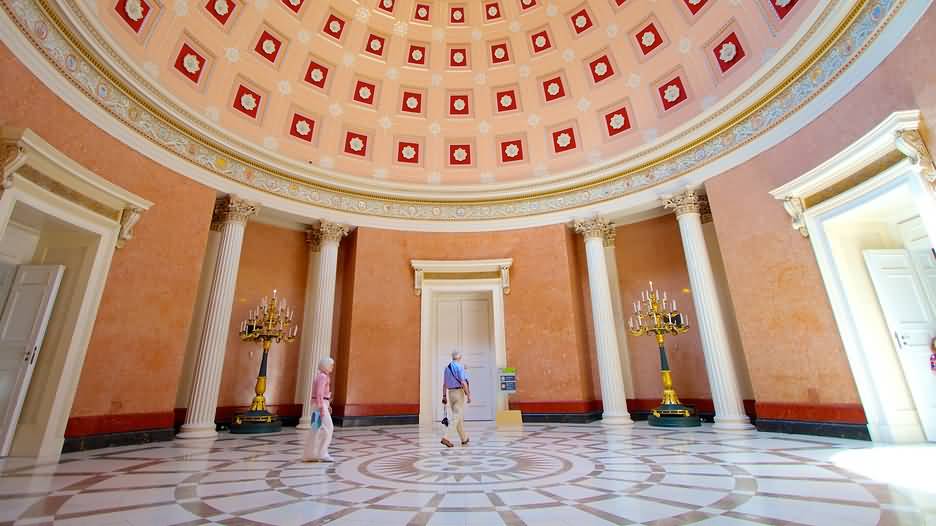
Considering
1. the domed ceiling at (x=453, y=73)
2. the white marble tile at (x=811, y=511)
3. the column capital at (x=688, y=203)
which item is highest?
the domed ceiling at (x=453, y=73)

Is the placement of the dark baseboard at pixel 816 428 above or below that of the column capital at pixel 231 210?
below

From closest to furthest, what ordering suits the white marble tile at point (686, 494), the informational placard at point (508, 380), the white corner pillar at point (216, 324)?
1. the white marble tile at point (686, 494)
2. the white corner pillar at point (216, 324)
3. the informational placard at point (508, 380)

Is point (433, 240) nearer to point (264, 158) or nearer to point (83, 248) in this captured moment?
point (264, 158)

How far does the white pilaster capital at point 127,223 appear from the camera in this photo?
271 inches

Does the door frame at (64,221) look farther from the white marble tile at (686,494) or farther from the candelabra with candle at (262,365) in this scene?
the white marble tile at (686,494)

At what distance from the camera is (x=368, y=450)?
20.0 feet

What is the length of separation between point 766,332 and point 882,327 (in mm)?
1566

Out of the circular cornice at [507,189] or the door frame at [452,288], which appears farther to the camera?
the door frame at [452,288]

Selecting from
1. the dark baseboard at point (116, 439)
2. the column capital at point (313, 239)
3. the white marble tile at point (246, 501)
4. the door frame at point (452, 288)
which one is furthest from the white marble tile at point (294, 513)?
the column capital at point (313, 239)

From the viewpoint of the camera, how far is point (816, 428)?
659 centimetres

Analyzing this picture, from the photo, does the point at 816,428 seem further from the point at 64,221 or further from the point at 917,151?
the point at 64,221

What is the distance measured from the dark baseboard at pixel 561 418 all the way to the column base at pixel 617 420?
0.45 meters

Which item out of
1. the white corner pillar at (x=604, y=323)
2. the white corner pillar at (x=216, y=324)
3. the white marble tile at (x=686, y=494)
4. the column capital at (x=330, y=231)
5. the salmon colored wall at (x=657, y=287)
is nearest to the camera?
the white marble tile at (x=686, y=494)

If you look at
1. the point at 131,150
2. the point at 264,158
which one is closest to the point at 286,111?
the point at 264,158
